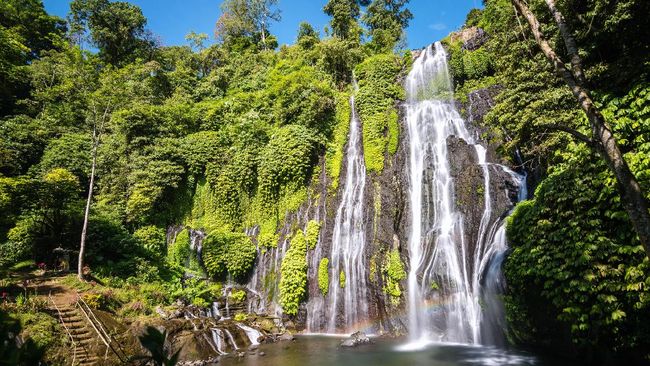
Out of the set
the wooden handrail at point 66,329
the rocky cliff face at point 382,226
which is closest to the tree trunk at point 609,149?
the rocky cliff face at point 382,226

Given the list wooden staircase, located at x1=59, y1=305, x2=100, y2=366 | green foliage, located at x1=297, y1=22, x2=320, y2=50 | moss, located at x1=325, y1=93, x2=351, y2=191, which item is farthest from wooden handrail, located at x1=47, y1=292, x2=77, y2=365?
green foliage, located at x1=297, y1=22, x2=320, y2=50

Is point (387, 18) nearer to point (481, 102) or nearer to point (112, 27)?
point (481, 102)

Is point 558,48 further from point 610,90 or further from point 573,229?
point 573,229

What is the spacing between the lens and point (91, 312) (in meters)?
11.1

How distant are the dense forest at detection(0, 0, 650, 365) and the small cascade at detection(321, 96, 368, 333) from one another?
1.09 feet

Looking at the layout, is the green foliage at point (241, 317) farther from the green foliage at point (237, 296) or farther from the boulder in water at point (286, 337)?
the boulder in water at point (286, 337)

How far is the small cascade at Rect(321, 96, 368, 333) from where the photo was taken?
1387 centimetres

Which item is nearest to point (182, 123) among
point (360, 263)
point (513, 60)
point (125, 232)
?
point (125, 232)

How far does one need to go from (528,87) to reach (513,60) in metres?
1.77

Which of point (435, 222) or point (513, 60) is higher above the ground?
point (513, 60)

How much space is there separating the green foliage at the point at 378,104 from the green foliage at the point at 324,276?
5.13m

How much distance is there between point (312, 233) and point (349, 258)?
240cm

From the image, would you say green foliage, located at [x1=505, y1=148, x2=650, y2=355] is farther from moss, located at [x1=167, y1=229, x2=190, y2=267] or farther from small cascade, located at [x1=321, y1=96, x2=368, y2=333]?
moss, located at [x1=167, y1=229, x2=190, y2=267]

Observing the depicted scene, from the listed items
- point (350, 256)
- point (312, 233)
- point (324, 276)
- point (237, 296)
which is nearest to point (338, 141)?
point (312, 233)
